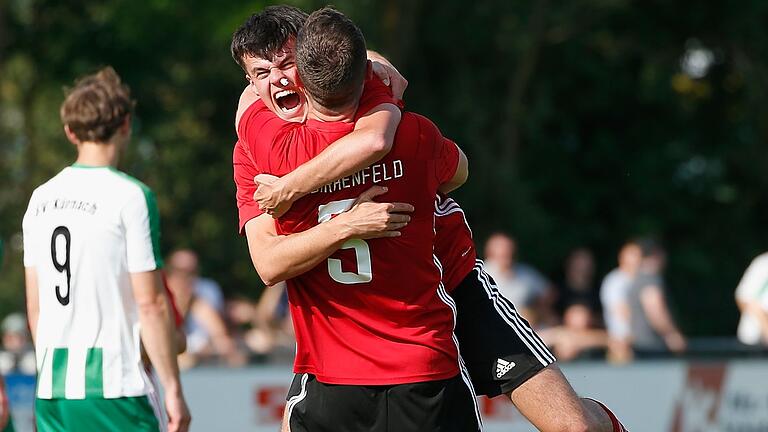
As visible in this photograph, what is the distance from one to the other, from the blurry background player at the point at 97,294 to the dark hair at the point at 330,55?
5.10ft

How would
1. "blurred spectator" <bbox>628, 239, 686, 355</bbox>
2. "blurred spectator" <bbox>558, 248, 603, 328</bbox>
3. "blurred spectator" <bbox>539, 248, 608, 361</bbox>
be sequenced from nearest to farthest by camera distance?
"blurred spectator" <bbox>539, 248, 608, 361</bbox>
"blurred spectator" <bbox>628, 239, 686, 355</bbox>
"blurred spectator" <bbox>558, 248, 603, 328</bbox>

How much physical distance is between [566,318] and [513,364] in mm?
8216

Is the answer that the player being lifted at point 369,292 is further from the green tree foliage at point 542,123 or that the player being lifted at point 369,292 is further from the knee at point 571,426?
the green tree foliage at point 542,123

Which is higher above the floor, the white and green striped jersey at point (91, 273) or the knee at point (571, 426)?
the white and green striped jersey at point (91, 273)

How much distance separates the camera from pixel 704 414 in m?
11.6

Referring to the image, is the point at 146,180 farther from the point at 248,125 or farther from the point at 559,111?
the point at 248,125

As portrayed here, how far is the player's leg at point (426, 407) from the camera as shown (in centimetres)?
455

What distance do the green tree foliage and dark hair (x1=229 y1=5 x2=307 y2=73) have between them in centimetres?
1527

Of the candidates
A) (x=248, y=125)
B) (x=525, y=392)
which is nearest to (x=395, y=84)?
(x=248, y=125)

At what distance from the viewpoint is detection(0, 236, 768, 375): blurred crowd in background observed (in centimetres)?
1088

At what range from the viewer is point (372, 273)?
14.8 feet

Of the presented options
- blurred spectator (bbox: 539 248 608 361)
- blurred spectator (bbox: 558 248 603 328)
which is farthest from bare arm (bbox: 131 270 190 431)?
blurred spectator (bbox: 558 248 603 328)

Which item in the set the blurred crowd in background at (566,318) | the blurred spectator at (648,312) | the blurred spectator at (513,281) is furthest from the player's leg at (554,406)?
the blurred spectator at (648,312)

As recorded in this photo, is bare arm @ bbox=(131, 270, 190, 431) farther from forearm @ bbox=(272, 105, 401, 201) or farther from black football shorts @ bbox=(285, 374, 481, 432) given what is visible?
forearm @ bbox=(272, 105, 401, 201)
